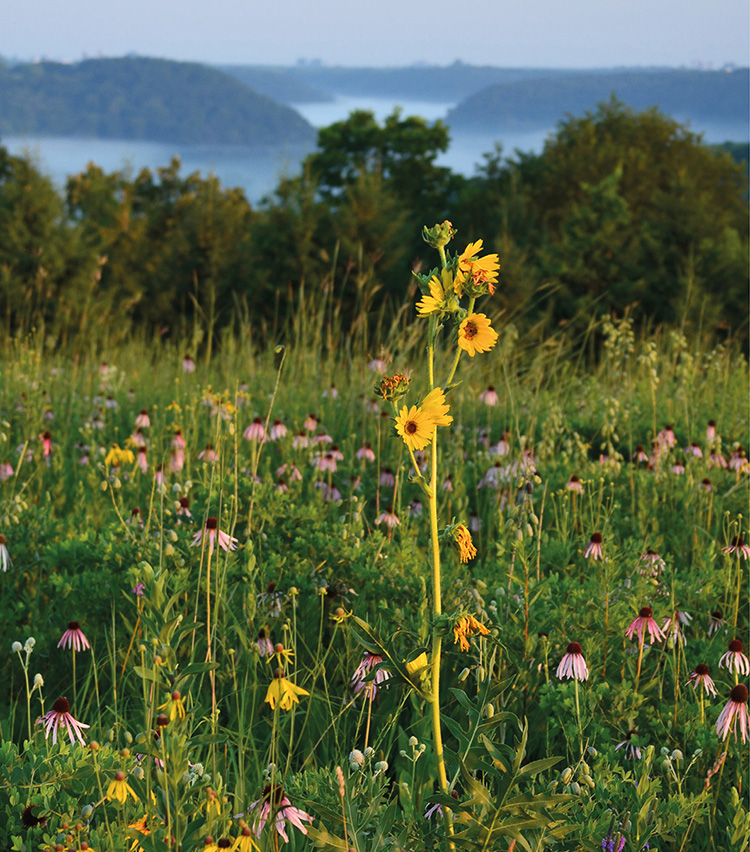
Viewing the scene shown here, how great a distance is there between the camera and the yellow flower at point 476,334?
145 centimetres

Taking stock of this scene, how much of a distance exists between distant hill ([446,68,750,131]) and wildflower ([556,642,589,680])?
57.2m

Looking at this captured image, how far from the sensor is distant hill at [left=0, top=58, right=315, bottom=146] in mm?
188500

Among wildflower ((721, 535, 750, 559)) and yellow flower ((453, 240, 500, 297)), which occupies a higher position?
yellow flower ((453, 240, 500, 297))

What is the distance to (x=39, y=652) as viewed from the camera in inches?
100.0

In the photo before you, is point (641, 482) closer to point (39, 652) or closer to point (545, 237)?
point (39, 652)

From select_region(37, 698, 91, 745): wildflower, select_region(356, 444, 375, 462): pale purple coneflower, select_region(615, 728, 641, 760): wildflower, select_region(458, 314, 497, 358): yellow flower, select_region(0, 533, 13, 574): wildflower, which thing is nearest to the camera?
select_region(458, 314, 497, 358): yellow flower

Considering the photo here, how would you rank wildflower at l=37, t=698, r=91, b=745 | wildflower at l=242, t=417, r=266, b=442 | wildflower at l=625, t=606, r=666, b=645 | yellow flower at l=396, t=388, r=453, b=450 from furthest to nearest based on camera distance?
1. wildflower at l=242, t=417, r=266, b=442
2. wildflower at l=625, t=606, r=666, b=645
3. wildflower at l=37, t=698, r=91, b=745
4. yellow flower at l=396, t=388, r=453, b=450

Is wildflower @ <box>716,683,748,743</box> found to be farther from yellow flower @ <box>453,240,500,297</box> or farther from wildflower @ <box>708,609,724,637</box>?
yellow flower @ <box>453,240,500,297</box>

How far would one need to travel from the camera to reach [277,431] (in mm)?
4004

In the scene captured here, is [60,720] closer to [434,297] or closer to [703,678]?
[434,297]

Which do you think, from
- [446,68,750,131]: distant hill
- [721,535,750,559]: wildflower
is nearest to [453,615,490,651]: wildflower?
[721,535,750,559]: wildflower

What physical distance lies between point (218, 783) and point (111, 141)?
209 m

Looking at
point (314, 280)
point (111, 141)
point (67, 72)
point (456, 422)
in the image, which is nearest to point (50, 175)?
point (314, 280)

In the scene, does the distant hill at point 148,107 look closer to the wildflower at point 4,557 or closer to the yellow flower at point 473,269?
the wildflower at point 4,557
